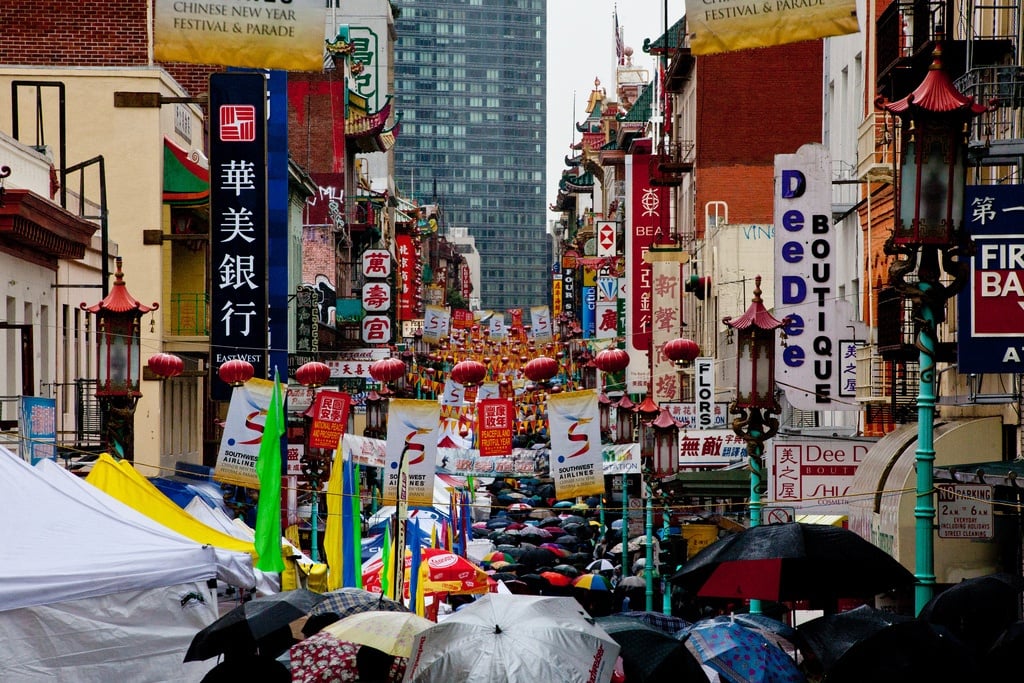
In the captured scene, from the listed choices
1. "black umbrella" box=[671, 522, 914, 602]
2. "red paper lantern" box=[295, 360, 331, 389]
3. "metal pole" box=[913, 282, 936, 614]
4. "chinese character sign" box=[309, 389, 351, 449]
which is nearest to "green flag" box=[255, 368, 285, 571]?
"black umbrella" box=[671, 522, 914, 602]

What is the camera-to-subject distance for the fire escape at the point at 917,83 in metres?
17.9

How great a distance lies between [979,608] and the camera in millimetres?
13828

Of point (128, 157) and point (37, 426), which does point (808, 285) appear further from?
point (128, 157)

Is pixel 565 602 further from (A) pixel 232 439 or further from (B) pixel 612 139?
(B) pixel 612 139

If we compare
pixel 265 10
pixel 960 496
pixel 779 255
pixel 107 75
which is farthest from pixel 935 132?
pixel 107 75

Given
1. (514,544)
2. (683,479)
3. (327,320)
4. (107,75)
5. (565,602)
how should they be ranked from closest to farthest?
(565,602), (683,479), (107,75), (514,544), (327,320)

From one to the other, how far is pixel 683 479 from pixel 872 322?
6194mm

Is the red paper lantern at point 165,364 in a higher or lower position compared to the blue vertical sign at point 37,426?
higher

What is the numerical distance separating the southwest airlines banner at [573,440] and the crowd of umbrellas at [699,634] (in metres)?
11.6

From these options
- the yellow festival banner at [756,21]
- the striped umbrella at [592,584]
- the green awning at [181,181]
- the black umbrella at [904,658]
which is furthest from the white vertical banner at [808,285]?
the green awning at [181,181]

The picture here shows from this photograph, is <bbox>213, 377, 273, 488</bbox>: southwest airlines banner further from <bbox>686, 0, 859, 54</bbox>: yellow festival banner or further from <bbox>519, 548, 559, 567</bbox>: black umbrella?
<bbox>519, 548, 559, 567</bbox>: black umbrella

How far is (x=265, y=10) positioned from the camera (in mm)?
15469

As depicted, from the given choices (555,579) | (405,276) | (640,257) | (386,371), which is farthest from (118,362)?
(405,276)

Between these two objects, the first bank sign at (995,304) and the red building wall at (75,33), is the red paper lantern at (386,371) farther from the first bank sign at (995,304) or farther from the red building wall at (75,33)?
the first bank sign at (995,304)
